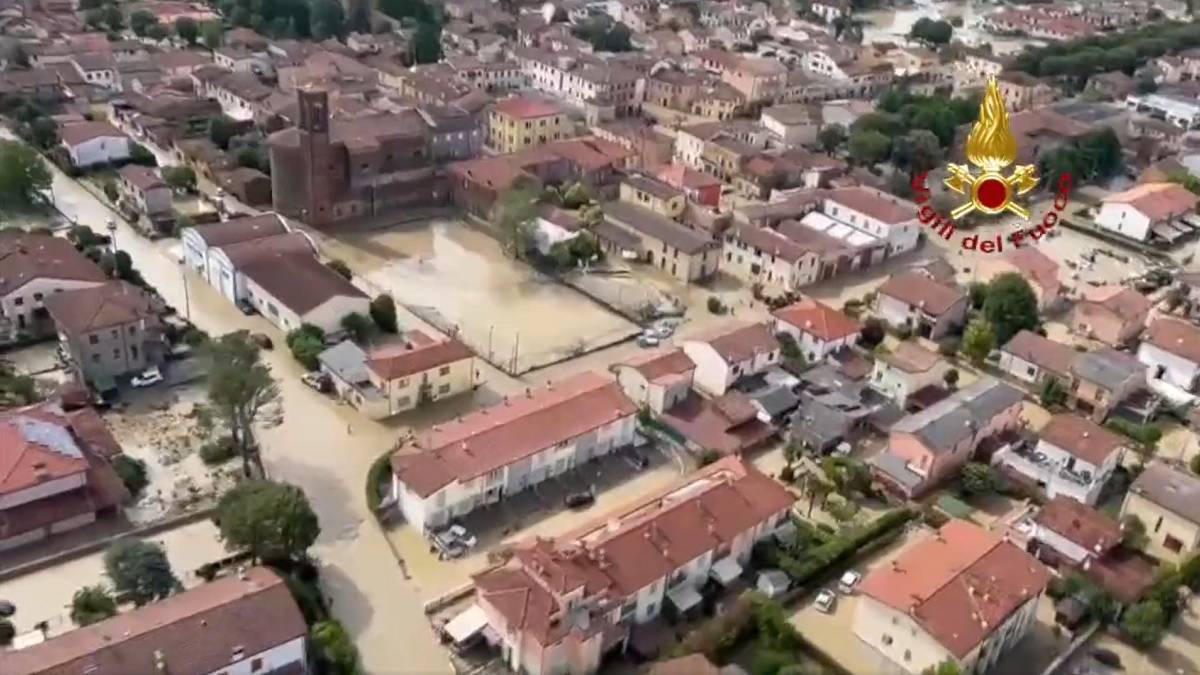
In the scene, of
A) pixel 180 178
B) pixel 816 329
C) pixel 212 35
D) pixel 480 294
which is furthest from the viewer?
pixel 212 35

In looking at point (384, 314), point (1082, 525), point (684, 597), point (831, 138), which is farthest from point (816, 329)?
point (831, 138)

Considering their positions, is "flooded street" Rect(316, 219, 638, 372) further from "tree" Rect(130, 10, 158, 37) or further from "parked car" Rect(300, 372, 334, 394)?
"tree" Rect(130, 10, 158, 37)

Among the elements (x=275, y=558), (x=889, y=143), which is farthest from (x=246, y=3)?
(x=275, y=558)

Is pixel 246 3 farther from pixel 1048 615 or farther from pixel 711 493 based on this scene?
pixel 1048 615

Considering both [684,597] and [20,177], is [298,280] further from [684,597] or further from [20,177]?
[684,597]

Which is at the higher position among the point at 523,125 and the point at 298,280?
the point at 523,125
